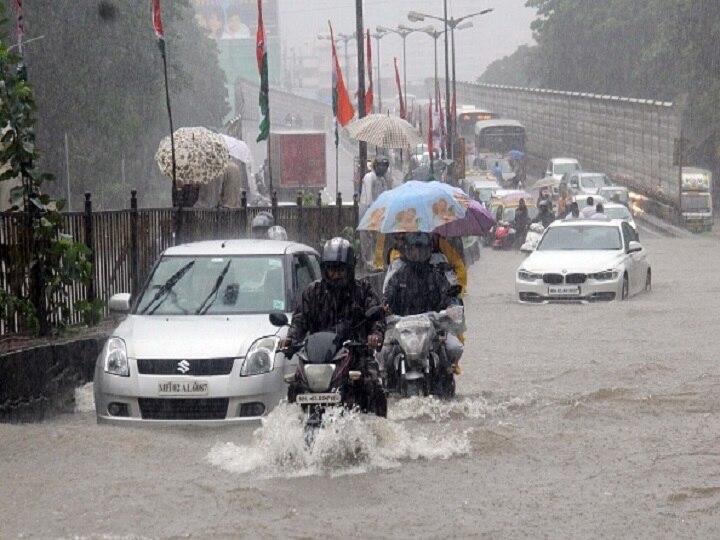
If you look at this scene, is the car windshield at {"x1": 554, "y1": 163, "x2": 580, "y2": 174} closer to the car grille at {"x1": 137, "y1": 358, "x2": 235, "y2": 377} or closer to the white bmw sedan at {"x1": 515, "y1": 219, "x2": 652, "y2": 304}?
the white bmw sedan at {"x1": 515, "y1": 219, "x2": 652, "y2": 304}

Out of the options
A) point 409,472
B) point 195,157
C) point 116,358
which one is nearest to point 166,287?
point 116,358

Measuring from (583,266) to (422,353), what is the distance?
516 inches

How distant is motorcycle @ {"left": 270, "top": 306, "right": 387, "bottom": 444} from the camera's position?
10.2m

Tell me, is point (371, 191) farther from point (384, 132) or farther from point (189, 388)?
point (189, 388)

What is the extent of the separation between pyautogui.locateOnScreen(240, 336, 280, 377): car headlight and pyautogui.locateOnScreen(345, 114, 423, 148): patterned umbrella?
653 inches

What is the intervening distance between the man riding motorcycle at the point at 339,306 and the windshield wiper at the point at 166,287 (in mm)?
2259

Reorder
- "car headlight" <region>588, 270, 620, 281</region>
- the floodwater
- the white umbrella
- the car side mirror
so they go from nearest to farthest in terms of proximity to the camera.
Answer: the floodwater → "car headlight" <region>588, 270, 620, 281</region> → the white umbrella → the car side mirror

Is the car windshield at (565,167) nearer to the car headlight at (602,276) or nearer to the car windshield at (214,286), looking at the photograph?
the car headlight at (602,276)

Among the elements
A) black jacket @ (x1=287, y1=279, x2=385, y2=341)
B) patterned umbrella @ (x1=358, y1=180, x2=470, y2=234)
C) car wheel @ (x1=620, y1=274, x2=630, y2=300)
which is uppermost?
patterned umbrella @ (x1=358, y1=180, x2=470, y2=234)

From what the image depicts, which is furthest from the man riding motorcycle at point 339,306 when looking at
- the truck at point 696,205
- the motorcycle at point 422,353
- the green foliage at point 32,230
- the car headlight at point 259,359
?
the truck at point 696,205

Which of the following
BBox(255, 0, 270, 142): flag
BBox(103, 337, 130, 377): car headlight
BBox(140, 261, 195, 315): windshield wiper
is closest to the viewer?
BBox(103, 337, 130, 377): car headlight

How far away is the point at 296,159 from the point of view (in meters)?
58.5

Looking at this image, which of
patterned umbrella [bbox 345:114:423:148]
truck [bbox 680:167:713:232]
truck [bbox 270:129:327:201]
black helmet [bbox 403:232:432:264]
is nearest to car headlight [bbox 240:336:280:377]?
black helmet [bbox 403:232:432:264]

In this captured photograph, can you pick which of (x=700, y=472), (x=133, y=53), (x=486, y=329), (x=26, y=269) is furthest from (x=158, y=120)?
(x=700, y=472)
